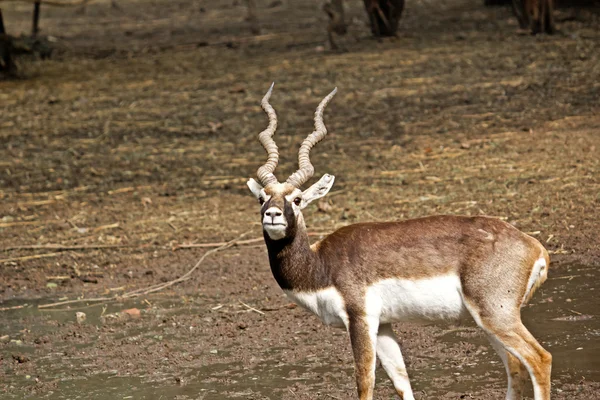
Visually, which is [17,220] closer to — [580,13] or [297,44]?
[297,44]

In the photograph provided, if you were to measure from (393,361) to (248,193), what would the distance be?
211 inches

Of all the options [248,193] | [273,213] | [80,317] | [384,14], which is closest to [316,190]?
[273,213]

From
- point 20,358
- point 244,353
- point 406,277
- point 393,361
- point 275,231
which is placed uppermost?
point 275,231

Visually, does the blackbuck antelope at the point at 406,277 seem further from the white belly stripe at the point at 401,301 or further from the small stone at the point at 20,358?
the small stone at the point at 20,358

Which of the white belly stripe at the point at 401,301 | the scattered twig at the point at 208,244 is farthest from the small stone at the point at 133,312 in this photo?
the white belly stripe at the point at 401,301

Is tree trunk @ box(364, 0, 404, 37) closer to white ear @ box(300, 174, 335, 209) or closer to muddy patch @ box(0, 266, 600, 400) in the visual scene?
muddy patch @ box(0, 266, 600, 400)

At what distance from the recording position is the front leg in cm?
521

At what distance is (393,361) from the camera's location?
5.54m

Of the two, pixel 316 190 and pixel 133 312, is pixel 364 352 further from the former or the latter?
pixel 133 312

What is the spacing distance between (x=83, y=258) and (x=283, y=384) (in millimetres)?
3652

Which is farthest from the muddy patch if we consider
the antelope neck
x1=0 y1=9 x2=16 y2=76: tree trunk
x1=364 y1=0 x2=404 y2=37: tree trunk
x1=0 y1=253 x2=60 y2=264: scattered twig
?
x1=364 y1=0 x2=404 y2=37: tree trunk

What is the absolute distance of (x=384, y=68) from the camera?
1656 cm

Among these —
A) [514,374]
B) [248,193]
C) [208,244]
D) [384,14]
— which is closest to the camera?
[514,374]

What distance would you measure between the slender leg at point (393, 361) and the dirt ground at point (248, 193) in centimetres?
38
